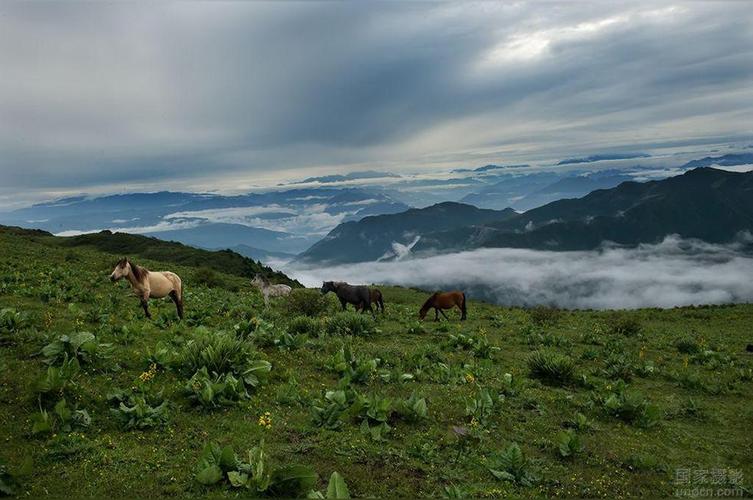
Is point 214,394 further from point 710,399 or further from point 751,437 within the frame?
point 710,399

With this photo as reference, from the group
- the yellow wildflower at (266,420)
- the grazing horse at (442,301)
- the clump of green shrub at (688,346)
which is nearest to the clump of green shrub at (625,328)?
the clump of green shrub at (688,346)

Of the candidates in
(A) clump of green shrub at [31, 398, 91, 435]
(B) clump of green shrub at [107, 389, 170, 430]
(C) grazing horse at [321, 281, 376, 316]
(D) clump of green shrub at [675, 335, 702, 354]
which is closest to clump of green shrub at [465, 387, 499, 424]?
(B) clump of green shrub at [107, 389, 170, 430]

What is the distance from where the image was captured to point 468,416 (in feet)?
33.8

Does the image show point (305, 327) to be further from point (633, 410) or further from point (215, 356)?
point (633, 410)

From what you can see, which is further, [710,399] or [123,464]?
[710,399]

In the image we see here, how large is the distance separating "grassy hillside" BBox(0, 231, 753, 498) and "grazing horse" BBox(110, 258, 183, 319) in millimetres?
1104

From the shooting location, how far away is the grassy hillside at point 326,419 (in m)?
6.77

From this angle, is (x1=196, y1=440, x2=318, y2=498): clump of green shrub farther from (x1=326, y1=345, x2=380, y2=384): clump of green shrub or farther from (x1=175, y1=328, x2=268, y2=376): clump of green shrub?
(x1=326, y1=345, x2=380, y2=384): clump of green shrub

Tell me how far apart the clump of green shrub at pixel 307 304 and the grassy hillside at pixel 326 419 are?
860 cm

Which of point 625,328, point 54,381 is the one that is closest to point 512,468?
point 54,381

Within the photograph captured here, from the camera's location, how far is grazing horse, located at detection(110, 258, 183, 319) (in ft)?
53.6

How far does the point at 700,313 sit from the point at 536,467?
145 feet

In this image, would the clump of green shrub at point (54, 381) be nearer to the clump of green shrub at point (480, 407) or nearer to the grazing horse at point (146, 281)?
the grazing horse at point (146, 281)

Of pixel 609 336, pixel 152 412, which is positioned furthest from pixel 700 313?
pixel 152 412
